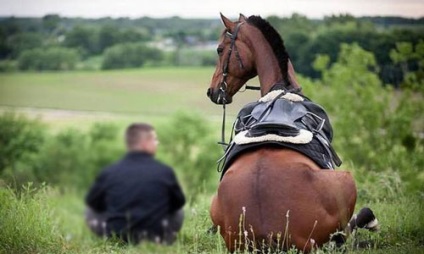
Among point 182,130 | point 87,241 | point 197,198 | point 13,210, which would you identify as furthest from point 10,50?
point 182,130

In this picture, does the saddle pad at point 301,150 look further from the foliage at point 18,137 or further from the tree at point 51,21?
the foliage at point 18,137

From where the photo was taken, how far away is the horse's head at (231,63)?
679 centimetres

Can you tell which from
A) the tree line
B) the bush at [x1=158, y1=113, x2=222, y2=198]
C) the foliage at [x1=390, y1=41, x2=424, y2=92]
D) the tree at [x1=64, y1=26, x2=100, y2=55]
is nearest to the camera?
the tree at [x1=64, y1=26, x2=100, y2=55]

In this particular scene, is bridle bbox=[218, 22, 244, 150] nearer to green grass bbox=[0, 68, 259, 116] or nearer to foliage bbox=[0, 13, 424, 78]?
foliage bbox=[0, 13, 424, 78]

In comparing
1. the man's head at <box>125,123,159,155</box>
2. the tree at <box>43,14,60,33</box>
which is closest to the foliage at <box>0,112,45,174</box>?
the tree at <box>43,14,60,33</box>

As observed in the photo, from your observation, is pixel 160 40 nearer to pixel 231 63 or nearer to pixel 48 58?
pixel 231 63

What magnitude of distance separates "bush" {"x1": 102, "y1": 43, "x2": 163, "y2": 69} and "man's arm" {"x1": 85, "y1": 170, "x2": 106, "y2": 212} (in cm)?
383

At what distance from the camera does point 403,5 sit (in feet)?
29.9

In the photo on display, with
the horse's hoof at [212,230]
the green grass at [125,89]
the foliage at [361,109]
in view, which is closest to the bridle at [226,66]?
the horse's hoof at [212,230]

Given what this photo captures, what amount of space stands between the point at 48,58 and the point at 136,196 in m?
7.51

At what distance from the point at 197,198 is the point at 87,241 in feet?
17.6

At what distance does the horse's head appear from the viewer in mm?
6785

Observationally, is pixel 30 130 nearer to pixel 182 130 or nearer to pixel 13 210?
pixel 182 130

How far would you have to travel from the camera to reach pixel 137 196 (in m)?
4.27
